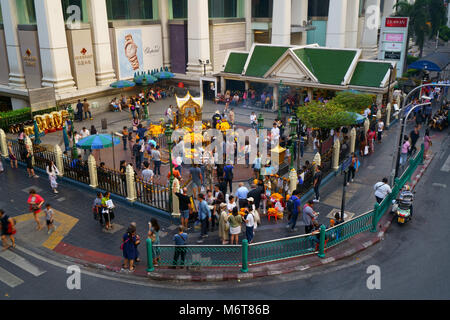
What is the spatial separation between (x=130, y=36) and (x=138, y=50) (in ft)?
4.83

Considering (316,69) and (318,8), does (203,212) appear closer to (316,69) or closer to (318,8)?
(316,69)

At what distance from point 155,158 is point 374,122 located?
47.4 feet

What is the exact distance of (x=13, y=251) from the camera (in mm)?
14055

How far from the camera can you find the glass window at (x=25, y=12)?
3231cm

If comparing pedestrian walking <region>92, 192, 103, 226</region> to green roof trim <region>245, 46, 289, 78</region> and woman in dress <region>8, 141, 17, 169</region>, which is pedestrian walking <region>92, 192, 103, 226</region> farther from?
green roof trim <region>245, 46, 289, 78</region>

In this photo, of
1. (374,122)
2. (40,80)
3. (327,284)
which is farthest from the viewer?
(40,80)

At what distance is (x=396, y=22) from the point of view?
118 ft

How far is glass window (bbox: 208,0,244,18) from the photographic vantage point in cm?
4112

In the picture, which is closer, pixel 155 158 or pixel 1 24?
pixel 155 158

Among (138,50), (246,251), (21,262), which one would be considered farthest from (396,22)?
(21,262)

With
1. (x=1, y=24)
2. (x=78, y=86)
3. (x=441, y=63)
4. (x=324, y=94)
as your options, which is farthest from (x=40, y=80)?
(x=441, y=63)

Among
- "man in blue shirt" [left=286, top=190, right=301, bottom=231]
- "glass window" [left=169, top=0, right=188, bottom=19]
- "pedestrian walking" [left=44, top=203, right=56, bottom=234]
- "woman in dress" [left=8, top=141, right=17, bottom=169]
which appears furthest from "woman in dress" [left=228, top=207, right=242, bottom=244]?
"glass window" [left=169, top=0, right=188, bottom=19]

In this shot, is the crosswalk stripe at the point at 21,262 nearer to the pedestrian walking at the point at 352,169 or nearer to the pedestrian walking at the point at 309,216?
the pedestrian walking at the point at 309,216

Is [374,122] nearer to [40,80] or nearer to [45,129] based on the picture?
[45,129]
